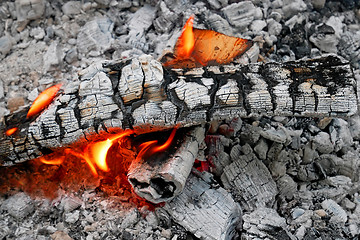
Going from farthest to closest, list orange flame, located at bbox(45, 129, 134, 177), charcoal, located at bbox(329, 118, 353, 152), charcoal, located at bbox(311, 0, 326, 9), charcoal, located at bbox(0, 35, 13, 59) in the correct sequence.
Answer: charcoal, located at bbox(311, 0, 326, 9)
charcoal, located at bbox(0, 35, 13, 59)
charcoal, located at bbox(329, 118, 353, 152)
orange flame, located at bbox(45, 129, 134, 177)

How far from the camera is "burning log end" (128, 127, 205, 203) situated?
205 centimetres

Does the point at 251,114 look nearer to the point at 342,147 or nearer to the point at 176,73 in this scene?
the point at 176,73

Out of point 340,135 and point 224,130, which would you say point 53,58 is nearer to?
point 224,130

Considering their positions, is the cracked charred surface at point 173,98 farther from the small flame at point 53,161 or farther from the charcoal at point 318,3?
the charcoal at point 318,3

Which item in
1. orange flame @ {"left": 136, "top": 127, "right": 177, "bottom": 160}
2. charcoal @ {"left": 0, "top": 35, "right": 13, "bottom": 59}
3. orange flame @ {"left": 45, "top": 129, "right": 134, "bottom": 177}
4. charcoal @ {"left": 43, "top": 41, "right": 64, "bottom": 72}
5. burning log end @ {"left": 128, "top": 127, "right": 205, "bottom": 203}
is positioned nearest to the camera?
burning log end @ {"left": 128, "top": 127, "right": 205, "bottom": 203}

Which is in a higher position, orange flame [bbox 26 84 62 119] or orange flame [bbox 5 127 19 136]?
orange flame [bbox 26 84 62 119]

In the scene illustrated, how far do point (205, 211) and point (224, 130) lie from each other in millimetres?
561

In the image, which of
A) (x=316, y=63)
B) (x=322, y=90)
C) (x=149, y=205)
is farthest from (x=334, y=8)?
(x=149, y=205)

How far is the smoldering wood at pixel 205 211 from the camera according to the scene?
2090 millimetres

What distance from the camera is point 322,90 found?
2078 mm

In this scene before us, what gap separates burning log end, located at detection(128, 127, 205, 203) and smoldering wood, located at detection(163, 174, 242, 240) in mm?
118

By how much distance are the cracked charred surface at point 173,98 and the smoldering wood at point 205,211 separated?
0.41 meters

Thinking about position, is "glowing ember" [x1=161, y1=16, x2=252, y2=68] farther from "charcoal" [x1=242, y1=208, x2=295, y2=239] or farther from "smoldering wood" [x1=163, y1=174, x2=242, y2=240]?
"charcoal" [x1=242, y1=208, x2=295, y2=239]

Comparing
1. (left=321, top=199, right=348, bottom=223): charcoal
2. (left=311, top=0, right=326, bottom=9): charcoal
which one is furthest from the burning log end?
(left=311, top=0, right=326, bottom=9): charcoal
